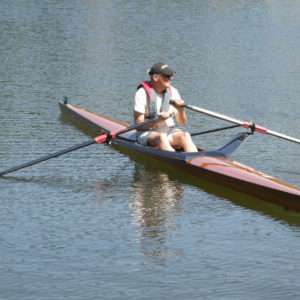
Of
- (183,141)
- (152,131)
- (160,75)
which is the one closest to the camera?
(160,75)

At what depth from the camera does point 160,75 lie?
32.5ft

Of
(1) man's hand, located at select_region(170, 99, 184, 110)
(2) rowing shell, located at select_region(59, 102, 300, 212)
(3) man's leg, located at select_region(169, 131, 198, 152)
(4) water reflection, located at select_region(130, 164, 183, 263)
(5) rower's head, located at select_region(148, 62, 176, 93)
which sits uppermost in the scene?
(5) rower's head, located at select_region(148, 62, 176, 93)

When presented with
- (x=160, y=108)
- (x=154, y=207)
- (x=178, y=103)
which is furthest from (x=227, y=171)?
(x=160, y=108)

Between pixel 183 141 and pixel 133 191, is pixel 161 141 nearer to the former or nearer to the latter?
pixel 183 141

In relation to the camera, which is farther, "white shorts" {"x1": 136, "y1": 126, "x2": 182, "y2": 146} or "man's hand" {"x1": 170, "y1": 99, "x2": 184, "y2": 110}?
"white shorts" {"x1": 136, "y1": 126, "x2": 182, "y2": 146}

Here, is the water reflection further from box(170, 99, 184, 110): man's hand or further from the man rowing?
box(170, 99, 184, 110): man's hand

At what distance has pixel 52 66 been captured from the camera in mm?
18281

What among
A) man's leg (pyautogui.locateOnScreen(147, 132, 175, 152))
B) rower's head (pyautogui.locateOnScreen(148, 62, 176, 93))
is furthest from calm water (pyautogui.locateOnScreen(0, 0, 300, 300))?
rower's head (pyautogui.locateOnScreen(148, 62, 176, 93))

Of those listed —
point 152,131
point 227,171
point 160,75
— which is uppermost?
point 160,75

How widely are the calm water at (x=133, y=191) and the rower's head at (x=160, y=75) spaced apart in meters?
1.17

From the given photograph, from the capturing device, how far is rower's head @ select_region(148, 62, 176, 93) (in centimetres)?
981

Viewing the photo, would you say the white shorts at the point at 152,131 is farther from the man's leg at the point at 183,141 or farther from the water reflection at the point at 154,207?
the water reflection at the point at 154,207

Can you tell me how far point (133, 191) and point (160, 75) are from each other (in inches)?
64.3

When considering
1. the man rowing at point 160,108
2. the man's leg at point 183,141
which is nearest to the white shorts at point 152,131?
the man rowing at point 160,108
